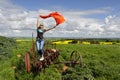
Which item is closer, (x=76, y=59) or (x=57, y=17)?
(x=57, y=17)

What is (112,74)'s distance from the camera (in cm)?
2162

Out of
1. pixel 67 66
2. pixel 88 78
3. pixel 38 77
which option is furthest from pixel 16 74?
pixel 88 78

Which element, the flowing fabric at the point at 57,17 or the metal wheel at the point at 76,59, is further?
the metal wheel at the point at 76,59

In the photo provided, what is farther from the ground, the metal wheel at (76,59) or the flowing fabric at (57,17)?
the flowing fabric at (57,17)

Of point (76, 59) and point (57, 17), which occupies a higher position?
point (57, 17)

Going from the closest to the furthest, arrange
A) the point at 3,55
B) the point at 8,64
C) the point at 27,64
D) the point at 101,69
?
the point at 27,64, the point at 101,69, the point at 8,64, the point at 3,55

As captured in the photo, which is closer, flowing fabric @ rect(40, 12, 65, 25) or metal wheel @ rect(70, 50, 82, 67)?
flowing fabric @ rect(40, 12, 65, 25)

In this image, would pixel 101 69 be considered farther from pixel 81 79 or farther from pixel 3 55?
pixel 3 55

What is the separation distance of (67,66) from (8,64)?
21.4 ft

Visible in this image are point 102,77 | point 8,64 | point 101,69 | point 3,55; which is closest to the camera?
point 102,77

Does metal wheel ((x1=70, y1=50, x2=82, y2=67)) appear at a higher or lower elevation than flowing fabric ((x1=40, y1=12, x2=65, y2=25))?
lower

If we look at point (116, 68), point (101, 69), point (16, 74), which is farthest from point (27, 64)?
point (116, 68)

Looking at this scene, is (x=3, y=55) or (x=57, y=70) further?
(x=3, y=55)

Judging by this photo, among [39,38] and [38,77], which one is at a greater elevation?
[39,38]
